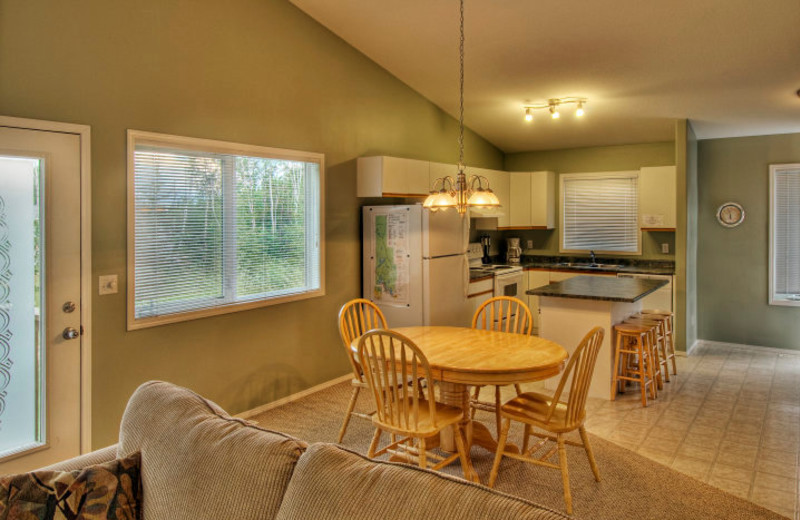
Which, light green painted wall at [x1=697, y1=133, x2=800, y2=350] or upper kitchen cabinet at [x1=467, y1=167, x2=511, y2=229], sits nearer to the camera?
light green painted wall at [x1=697, y1=133, x2=800, y2=350]

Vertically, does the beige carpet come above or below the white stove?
below

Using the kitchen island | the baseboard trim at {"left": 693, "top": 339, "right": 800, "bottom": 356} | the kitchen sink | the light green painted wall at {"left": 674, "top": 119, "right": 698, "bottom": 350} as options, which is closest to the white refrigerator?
the kitchen island

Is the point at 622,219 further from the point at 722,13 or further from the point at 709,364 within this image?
the point at 722,13

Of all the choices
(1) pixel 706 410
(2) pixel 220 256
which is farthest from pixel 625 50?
(2) pixel 220 256

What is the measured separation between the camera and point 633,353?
14.3 feet

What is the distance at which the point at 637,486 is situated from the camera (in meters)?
2.97

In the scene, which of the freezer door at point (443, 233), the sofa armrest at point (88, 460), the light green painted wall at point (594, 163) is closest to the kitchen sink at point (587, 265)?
the light green painted wall at point (594, 163)

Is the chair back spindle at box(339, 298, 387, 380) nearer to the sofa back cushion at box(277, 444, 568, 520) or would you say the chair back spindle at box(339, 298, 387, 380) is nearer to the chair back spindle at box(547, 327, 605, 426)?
the chair back spindle at box(547, 327, 605, 426)

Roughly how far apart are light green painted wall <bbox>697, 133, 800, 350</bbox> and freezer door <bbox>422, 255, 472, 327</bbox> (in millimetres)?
3134

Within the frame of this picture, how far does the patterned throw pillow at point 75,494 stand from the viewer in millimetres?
1405

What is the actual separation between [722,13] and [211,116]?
3419mm

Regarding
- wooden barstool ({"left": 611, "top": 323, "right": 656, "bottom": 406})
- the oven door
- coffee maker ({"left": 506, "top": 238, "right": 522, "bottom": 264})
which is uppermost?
coffee maker ({"left": 506, "top": 238, "right": 522, "bottom": 264})

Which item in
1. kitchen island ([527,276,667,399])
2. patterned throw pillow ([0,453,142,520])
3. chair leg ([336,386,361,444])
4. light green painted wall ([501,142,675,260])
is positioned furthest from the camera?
light green painted wall ([501,142,675,260])

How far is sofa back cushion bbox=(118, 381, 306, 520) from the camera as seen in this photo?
4.27 ft
